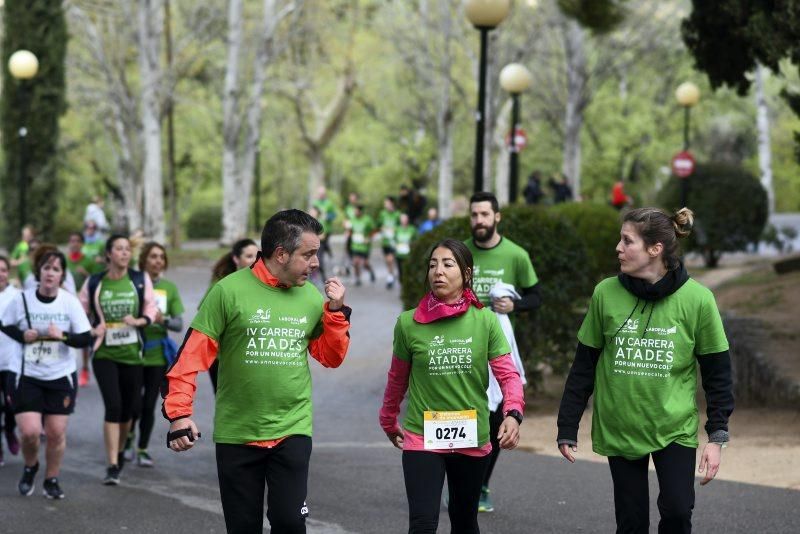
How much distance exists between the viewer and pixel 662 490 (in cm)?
545

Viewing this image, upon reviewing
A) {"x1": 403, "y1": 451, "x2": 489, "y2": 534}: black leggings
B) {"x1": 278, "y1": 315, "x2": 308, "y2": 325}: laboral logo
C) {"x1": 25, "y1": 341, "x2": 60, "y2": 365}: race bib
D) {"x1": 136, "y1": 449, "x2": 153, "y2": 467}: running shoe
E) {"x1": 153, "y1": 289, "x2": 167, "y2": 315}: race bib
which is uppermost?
{"x1": 278, "y1": 315, "x2": 308, "y2": 325}: laboral logo

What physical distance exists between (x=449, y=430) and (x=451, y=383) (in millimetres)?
213

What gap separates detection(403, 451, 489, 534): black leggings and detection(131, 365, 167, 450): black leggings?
4.54m

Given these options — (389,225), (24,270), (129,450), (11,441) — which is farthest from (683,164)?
(11,441)

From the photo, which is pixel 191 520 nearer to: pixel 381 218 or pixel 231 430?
pixel 231 430

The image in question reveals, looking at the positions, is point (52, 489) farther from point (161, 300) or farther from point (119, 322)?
point (161, 300)

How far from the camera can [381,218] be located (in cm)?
2781

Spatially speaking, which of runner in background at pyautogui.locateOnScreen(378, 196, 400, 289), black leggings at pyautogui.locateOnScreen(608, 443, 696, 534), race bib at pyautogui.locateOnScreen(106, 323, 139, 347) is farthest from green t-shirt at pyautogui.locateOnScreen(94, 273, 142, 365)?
runner in background at pyautogui.locateOnScreen(378, 196, 400, 289)

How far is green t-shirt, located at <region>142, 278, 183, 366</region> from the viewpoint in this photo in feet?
33.2

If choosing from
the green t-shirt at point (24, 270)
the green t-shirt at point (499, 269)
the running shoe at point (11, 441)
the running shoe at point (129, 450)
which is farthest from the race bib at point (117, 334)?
the green t-shirt at point (24, 270)

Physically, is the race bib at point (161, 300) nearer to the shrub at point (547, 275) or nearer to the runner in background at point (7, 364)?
the runner in background at point (7, 364)

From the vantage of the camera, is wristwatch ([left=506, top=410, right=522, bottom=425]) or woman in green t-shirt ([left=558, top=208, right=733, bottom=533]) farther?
wristwatch ([left=506, top=410, right=522, bottom=425])

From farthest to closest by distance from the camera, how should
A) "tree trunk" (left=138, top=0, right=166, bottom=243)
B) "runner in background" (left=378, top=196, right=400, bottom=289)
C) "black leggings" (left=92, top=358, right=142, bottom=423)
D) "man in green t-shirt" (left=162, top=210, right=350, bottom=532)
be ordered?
"tree trunk" (left=138, top=0, right=166, bottom=243)
"runner in background" (left=378, top=196, right=400, bottom=289)
"black leggings" (left=92, top=358, right=142, bottom=423)
"man in green t-shirt" (left=162, top=210, right=350, bottom=532)

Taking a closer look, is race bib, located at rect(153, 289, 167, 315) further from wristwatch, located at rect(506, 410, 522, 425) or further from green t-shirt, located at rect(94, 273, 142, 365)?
wristwatch, located at rect(506, 410, 522, 425)
